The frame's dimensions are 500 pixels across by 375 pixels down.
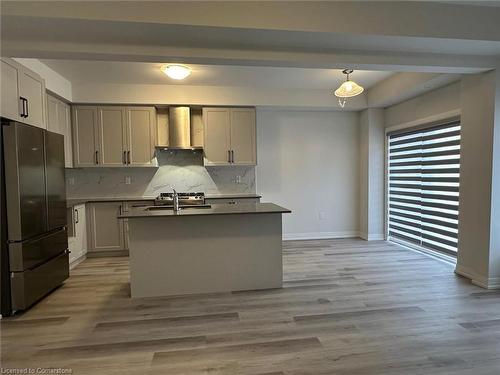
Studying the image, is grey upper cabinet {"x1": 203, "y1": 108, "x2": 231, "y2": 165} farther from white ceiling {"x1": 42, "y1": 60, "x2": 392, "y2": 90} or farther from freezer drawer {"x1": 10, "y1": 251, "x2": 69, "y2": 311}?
freezer drawer {"x1": 10, "y1": 251, "x2": 69, "y2": 311}

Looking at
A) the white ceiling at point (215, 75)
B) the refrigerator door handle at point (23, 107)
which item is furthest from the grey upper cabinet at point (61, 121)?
the refrigerator door handle at point (23, 107)

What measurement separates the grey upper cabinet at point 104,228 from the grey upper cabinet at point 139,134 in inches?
31.3

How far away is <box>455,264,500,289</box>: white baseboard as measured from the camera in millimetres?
3246

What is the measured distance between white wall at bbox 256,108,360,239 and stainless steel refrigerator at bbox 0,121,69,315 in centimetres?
330

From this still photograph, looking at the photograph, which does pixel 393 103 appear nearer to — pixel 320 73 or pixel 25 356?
pixel 320 73

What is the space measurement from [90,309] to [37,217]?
104cm

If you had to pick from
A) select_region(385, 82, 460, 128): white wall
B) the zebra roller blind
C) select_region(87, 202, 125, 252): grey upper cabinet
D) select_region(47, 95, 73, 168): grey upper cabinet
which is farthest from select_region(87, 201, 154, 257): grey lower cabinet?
select_region(385, 82, 460, 128): white wall

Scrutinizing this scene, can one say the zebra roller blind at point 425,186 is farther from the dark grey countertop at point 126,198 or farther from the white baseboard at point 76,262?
the white baseboard at point 76,262

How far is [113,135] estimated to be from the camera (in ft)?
15.8

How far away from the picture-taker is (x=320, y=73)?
13.9 feet

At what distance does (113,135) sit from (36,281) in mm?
2570

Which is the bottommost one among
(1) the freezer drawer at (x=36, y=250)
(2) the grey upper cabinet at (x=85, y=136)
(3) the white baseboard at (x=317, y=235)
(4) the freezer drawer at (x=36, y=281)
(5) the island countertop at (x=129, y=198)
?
(3) the white baseboard at (x=317, y=235)

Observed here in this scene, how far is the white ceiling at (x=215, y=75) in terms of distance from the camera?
3.88 m

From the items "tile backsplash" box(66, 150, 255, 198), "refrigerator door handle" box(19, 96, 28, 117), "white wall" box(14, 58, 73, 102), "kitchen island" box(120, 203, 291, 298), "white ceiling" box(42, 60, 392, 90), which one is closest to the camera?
"refrigerator door handle" box(19, 96, 28, 117)
